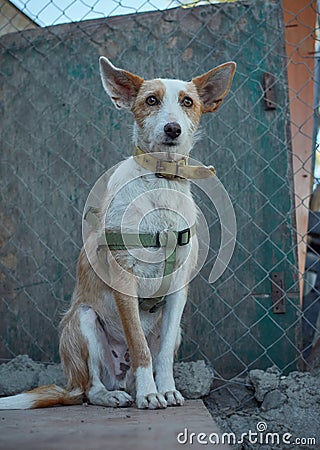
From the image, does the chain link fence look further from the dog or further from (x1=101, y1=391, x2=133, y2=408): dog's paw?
(x1=101, y1=391, x2=133, y2=408): dog's paw

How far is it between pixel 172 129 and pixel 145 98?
0.27 m

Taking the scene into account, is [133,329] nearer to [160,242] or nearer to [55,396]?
[160,242]

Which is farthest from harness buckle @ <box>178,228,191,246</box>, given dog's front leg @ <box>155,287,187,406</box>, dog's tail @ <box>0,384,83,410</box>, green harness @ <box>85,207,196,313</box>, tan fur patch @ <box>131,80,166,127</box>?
dog's tail @ <box>0,384,83,410</box>

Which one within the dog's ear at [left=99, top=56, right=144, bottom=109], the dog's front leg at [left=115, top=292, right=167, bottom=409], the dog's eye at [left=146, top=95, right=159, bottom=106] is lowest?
the dog's front leg at [left=115, top=292, right=167, bottom=409]

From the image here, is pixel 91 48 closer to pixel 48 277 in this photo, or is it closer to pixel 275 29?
pixel 275 29

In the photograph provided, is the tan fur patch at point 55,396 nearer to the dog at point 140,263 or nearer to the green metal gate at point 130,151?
the dog at point 140,263

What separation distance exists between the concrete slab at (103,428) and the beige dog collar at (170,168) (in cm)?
103

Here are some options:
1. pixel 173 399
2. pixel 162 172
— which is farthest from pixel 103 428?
pixel 162 172

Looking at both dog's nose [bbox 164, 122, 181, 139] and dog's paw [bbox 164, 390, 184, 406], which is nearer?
dog's paw [bbox 164, 390, 184, 406]

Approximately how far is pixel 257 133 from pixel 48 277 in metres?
1.62

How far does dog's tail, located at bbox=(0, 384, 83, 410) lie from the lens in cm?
262

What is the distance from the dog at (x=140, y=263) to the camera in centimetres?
258

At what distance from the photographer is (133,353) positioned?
253 centimetres

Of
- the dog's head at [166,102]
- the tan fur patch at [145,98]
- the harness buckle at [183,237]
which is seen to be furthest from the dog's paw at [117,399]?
the tan fur patch at [145,98]
